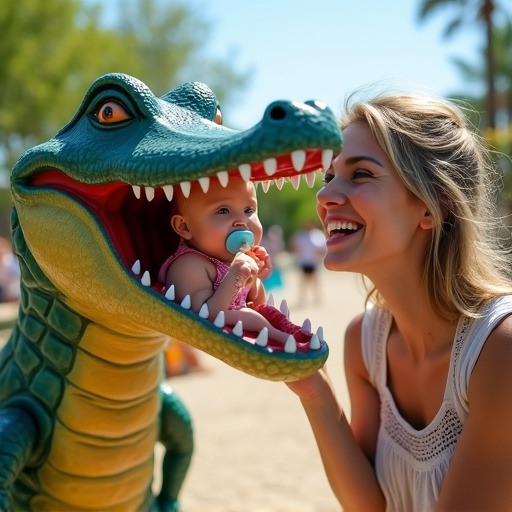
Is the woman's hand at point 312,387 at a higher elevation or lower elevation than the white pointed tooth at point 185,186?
lower

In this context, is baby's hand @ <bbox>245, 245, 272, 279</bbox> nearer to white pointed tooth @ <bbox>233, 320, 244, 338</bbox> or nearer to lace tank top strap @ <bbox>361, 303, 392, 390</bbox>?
white pointed tooth @ <bbox>233, 320, 244, 338</bbox>

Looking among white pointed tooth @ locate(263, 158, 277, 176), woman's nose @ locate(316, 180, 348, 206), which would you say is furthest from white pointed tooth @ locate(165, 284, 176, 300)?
woman's nose @ locate(316, 180, 348, 206)

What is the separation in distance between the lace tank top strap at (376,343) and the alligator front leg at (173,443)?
805mm

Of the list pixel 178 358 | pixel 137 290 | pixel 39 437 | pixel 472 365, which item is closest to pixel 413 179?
pixel 472 365

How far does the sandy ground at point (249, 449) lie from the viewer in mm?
3951

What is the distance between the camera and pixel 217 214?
1874mm

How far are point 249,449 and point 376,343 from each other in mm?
2877

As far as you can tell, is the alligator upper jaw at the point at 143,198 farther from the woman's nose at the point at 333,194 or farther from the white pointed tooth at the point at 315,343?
the white pointed tooth at the point at 315,343

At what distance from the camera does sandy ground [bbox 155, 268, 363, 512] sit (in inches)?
155

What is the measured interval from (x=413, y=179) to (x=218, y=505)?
2.70 metres

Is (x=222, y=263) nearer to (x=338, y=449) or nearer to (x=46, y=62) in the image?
(x=338, y=449)

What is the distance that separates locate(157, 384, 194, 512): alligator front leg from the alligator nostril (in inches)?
57.4

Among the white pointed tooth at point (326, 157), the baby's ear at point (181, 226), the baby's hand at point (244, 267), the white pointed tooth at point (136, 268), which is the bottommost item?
the white pointed tooth at point (136, 268)

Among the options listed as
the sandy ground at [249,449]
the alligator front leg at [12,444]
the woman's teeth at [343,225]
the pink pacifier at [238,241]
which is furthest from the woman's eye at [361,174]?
the alligator front leg at [12,444]
